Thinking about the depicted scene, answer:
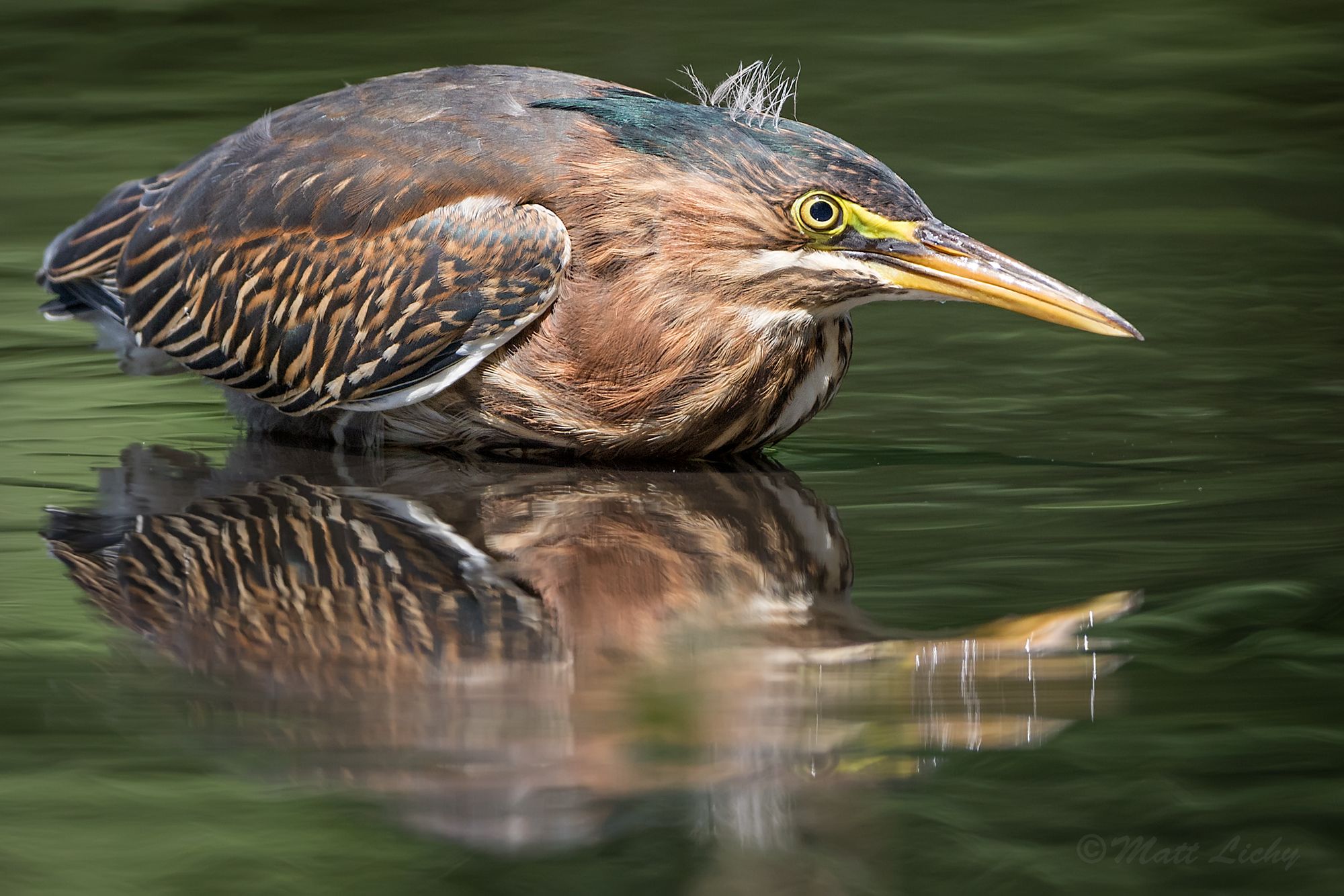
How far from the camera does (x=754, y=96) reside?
7.57 meters

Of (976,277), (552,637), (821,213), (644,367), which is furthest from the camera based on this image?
(644,367)

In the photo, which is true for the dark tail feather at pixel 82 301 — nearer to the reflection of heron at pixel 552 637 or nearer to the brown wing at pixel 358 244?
the brown wing at pixel 358 244

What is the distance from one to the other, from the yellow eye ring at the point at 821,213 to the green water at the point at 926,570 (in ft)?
3.21

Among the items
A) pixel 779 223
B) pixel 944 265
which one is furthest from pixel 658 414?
pixel 944 265

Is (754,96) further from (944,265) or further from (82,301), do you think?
(82,301)

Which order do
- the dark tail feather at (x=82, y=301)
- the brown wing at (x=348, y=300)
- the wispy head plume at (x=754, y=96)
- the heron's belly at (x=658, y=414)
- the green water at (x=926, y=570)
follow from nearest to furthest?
the green water at (x=926, y=570), the brown wing at (x=348, y=300), the heron's belly at (x=658, y=414), the wispy head plume at (x=754, y=96), the dark tail feather at (x=82, y=301)

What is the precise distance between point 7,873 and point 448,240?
3728 mm

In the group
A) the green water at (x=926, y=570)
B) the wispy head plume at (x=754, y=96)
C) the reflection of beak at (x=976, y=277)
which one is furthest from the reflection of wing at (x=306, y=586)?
the wispy head plume at (x=754, y=96)

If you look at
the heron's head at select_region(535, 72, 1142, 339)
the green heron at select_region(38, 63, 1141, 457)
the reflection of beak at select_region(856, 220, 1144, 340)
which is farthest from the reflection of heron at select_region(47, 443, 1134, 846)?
the reflection of beak at select_region(856, 220, 1144, 340)

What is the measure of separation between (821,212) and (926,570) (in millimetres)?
1619

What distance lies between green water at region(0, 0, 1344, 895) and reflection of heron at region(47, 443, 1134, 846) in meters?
0.02

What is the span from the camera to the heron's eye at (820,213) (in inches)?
273

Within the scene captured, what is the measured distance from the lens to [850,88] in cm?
1365

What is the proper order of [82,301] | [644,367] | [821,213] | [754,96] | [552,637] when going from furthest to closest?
1. [82,301]
2. [754,96]
3. [644,367]
4. [821,213]
5. [552,637]
